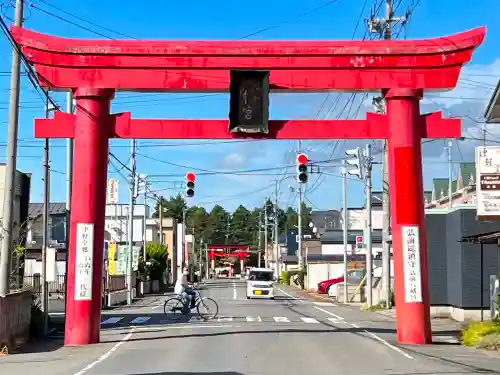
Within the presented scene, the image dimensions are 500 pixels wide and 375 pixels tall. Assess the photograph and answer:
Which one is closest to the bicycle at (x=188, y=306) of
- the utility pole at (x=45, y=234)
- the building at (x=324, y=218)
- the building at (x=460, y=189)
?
the utility pole at (x=45, y=234)

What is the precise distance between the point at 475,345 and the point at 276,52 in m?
9.01

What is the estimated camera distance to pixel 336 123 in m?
19.6

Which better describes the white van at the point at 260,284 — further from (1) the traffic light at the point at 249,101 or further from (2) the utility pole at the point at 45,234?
(1) the traffic light at the point at 249,101

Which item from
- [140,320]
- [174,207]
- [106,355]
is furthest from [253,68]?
[174,207]

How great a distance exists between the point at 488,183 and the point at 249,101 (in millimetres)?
6752

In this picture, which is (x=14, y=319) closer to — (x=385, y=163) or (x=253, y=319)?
(x=253, y=319)

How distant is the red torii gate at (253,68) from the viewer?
19125 mm

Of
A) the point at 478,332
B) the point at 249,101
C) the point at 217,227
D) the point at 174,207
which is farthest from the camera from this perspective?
the point at 217,227

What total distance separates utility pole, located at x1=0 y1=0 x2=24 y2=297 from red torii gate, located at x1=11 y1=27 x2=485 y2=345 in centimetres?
73

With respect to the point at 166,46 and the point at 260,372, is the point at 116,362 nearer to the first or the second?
the point at 260,372

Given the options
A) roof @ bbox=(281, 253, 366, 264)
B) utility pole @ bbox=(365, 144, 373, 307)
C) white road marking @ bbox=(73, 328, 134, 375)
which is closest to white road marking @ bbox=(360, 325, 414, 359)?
white road marking @ bbox=(73, 328, 134, 375)

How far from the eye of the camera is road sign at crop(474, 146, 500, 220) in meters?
19.5

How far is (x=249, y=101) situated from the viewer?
19.5 metres

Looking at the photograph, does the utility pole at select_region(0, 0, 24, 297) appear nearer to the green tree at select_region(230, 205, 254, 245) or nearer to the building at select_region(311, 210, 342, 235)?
the building at select_region(311, 210, 342, 235)
